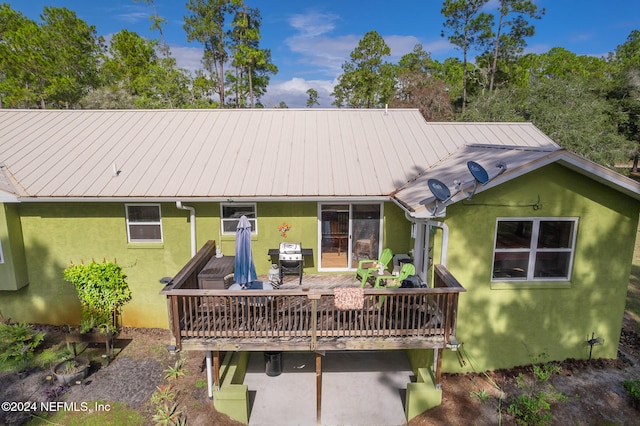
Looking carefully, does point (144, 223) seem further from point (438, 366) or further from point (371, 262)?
point (438, 366)

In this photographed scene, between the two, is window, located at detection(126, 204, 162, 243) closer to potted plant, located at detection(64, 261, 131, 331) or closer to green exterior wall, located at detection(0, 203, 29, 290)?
potted plant, located at detection(64, 261, 131, 331)

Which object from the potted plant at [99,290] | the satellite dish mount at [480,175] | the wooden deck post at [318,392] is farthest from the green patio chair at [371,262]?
the potted plant at [99,290]

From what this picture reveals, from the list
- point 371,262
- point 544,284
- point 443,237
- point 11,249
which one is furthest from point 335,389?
point 11,249

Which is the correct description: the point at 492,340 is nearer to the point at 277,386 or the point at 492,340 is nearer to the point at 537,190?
the point at 537,190

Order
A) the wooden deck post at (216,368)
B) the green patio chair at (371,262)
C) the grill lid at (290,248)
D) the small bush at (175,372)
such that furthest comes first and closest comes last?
1. the grill lid at (290,248)
2. the small bush at (175,372)
3. the green patio chair at (371,262)
4. the wooden deck post at (216,368)

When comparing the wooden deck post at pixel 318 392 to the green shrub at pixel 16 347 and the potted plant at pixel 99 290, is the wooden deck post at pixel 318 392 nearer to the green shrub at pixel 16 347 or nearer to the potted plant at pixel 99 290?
the potted plant at pixel 99 290
